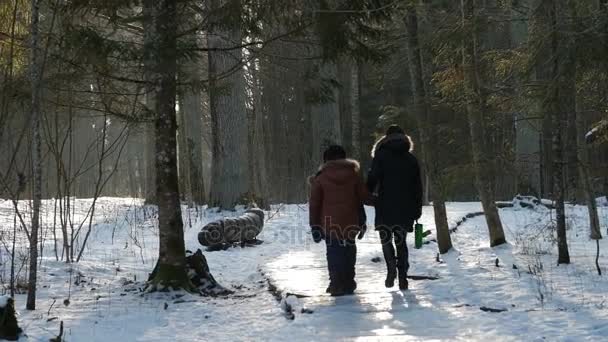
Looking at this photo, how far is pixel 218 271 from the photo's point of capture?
9859mm


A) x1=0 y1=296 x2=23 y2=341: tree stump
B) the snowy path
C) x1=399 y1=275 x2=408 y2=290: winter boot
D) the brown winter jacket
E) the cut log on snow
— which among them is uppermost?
the brown winter jacket

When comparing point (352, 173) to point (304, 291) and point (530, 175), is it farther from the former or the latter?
point (530, 175)

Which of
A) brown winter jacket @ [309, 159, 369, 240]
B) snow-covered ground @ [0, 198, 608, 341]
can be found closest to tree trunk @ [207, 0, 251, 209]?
snow-covered ground @ [0, 198, 608, 341]

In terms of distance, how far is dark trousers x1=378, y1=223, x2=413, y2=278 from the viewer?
23.7ft

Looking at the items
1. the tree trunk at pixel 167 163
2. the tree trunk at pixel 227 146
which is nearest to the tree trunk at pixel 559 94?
the tree trunk at pixel 167 163

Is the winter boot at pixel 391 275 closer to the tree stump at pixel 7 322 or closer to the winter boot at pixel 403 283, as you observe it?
the winter boot at pixel 403 283

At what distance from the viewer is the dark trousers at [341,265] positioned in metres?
7.07

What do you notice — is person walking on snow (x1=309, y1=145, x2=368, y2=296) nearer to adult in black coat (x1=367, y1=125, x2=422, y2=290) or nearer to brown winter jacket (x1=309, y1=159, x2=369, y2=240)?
brown winter jacket (x1=309, y1=159, x2=369, y2=240)

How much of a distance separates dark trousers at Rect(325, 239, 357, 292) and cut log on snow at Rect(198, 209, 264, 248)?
5187mm

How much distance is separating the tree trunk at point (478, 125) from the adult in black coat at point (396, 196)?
10.1ft

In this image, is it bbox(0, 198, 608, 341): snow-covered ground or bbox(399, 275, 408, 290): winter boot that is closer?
bbox(0, 198, 608, 341): snow-covered ground

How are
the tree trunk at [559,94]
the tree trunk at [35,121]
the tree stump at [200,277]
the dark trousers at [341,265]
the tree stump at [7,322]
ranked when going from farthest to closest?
the tree stump at [200,277] → the dark trousers at [341,265] → the tree trunk at [559,94] → the tree trunk at [35,121] → the tree stump at [7,322]

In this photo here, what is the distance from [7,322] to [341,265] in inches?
146

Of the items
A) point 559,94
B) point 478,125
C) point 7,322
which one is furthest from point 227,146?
point 7,322
